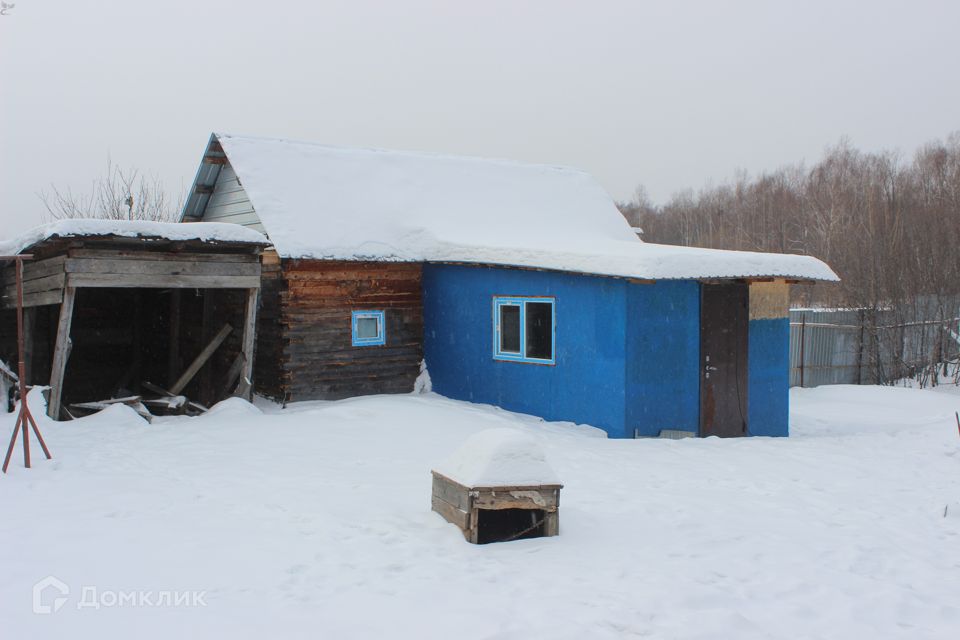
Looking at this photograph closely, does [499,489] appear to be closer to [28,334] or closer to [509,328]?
[509,328]

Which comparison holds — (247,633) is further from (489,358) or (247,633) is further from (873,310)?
(873,310)

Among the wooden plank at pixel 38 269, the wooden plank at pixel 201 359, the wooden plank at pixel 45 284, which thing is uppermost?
the wooden plank at pixel 38 269

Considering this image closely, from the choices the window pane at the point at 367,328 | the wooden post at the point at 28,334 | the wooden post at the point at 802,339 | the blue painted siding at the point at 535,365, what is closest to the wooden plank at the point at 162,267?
the wooden post at the point at 28,334

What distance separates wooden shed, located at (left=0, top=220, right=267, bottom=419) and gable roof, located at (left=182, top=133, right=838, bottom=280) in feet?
4.56

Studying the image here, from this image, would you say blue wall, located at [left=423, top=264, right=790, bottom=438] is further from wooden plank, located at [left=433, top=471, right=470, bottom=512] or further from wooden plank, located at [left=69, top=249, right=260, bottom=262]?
wooden plank, located at [left=433, top=471, right=470, bottom=512]

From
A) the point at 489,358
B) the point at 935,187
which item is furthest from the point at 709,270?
the point at 935,187

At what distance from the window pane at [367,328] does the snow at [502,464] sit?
24.7 ft

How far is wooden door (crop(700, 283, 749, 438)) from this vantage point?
12.1m

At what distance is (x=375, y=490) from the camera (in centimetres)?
798

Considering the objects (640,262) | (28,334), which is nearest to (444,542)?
(640,262)

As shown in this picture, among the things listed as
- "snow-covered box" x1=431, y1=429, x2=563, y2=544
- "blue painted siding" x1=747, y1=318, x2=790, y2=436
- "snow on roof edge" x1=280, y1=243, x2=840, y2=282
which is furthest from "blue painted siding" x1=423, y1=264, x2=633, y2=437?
"snow-covered box" x1=431, y1=429, x2=563, y2=544

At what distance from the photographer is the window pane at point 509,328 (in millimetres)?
13102

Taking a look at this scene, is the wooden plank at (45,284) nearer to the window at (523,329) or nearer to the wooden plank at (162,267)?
the wooden plank at (162,267)

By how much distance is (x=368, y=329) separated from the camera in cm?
1420
